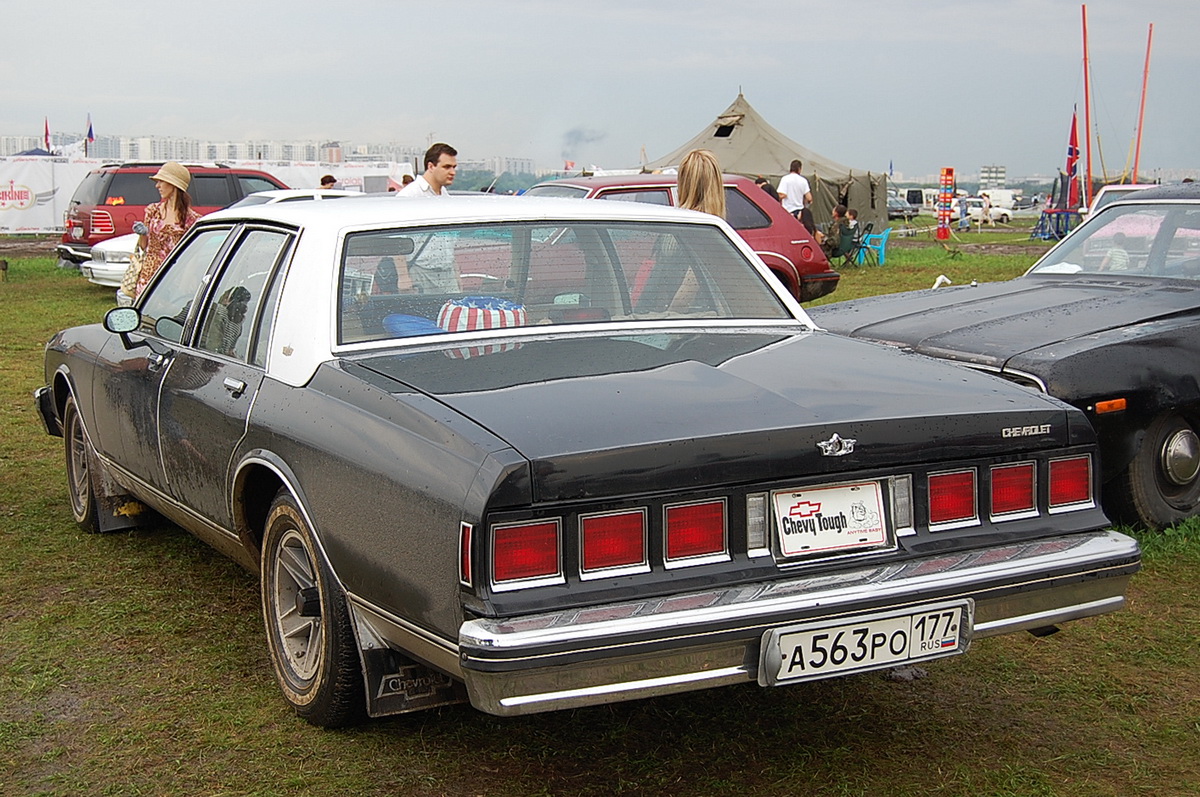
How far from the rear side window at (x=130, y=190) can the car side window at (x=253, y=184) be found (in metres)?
1.27

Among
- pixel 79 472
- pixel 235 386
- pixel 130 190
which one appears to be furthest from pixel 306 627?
pixel 130 190

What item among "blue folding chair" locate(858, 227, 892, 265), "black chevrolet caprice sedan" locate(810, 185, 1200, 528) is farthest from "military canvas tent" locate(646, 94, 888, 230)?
"black chevrolet caprice sedan" locate(810, 185, 1200, 528)

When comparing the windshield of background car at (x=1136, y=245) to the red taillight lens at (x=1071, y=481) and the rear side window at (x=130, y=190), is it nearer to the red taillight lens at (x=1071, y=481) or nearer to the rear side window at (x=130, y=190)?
the red taillight lens at (x=1071, y=481)

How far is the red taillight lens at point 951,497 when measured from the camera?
10.8ft

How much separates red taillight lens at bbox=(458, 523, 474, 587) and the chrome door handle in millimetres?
1448

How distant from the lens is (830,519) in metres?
3.15

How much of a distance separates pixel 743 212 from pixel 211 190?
9.81 metres

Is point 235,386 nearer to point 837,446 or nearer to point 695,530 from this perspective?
point 695,530

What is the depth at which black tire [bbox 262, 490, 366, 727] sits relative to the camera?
348cm

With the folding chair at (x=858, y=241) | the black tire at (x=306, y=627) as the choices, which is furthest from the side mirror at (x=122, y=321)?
the folding chair at (x=858, y=241)

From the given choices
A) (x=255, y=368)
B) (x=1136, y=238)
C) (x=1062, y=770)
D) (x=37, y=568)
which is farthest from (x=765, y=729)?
(x=1136, y=238)

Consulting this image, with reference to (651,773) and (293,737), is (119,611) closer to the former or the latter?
(293,737)

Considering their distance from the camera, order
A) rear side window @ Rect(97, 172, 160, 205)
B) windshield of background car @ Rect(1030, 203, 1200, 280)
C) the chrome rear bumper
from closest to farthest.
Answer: the chrome rear bumper → windshield of background car @ Rect(1030, 203, 1200, 280) → rear side window @ Rect(97, 172, 160, 205)

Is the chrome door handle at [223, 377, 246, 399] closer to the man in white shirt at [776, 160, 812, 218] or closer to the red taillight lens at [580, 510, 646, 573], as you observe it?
the red taillight lens at [580, 510, 646, 573]
